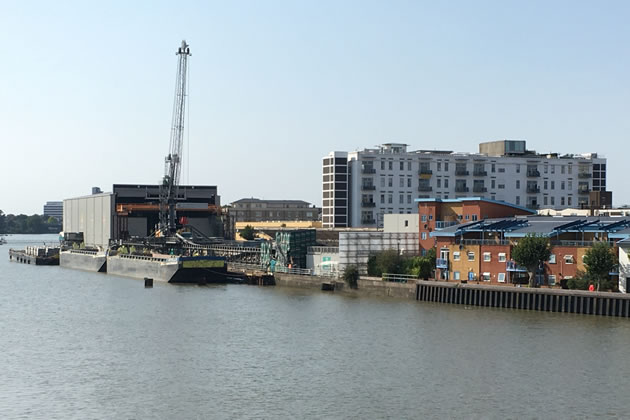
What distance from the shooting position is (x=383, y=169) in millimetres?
132250

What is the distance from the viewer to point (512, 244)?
75312 millimetres

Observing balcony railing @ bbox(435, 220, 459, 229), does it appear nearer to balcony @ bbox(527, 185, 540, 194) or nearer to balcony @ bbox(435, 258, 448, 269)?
balcony @ bbox(435, 258, 448, 269)

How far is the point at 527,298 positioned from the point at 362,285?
19387mm

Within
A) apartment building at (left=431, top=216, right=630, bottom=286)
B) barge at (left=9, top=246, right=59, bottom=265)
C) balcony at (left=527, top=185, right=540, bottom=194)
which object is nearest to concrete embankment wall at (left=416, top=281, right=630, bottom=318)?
apartment building at (left=431, top=216, right=630, bottom=286)

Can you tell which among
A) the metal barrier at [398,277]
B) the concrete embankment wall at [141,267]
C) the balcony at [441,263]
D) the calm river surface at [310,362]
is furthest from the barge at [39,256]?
the balcony at [441,263]

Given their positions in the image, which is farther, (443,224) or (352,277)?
(443,224)

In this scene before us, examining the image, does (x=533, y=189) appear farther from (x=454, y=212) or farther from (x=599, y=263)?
(x=599, y=263)

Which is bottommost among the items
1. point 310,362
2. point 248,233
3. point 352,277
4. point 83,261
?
point 310,362

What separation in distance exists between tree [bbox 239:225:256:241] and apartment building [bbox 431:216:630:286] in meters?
72.5

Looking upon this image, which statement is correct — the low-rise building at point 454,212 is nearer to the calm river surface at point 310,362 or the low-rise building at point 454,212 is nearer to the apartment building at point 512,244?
the apartment building at point 512,244

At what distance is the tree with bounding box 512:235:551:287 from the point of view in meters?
71.5

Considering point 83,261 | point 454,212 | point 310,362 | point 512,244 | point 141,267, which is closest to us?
point 310,362

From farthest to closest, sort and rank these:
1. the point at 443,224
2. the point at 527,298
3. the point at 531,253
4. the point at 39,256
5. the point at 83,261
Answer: the point at 39,256 < the point at 83,261 < the point at 443,224 < the point at 531,253 < the point at 527,298

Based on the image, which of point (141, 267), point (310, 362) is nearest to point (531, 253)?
point (310, 362)
